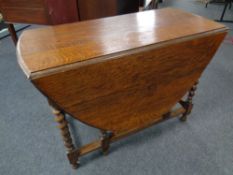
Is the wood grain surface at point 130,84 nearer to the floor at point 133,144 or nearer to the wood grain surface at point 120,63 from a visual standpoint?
the wood grain surface at point 120,63

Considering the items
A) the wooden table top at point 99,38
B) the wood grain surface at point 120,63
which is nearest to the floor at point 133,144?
the wood grain surface at point 120,63

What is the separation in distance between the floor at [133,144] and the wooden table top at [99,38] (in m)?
0.76

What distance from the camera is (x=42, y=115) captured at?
1.53 m

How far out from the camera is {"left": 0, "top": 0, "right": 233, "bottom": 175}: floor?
1169 millimetres

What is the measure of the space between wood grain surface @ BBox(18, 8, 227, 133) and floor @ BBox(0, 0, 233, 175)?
0.79 feet

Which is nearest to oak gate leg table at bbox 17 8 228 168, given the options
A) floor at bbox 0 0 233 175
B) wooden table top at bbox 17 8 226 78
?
wooden table top at bbox 17 8 226 78

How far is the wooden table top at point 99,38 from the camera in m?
0.73

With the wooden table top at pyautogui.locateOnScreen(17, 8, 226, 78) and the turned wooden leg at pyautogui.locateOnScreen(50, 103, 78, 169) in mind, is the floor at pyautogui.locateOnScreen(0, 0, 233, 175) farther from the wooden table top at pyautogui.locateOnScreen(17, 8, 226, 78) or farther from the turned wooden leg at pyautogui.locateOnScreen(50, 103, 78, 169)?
the wooden table top at pyautogui.locateOnScreen(17, 8, 226, 78)

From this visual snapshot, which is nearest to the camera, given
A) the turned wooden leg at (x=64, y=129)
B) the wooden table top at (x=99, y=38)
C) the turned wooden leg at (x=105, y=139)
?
the wooden table top at (x=99, y=38)

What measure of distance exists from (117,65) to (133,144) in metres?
0.72

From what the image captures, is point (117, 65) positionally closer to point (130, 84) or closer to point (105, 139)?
point (130, 84)

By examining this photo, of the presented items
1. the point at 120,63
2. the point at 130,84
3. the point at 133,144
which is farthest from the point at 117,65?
the point at 133,144

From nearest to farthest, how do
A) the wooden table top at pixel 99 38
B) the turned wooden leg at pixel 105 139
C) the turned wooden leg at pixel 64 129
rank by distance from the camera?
the wooden table top at pixel 99 38 → the turned wooden leg at pixel 64 129 → the turned wooden leg at pixel 105 139

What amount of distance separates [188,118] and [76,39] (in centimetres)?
109
